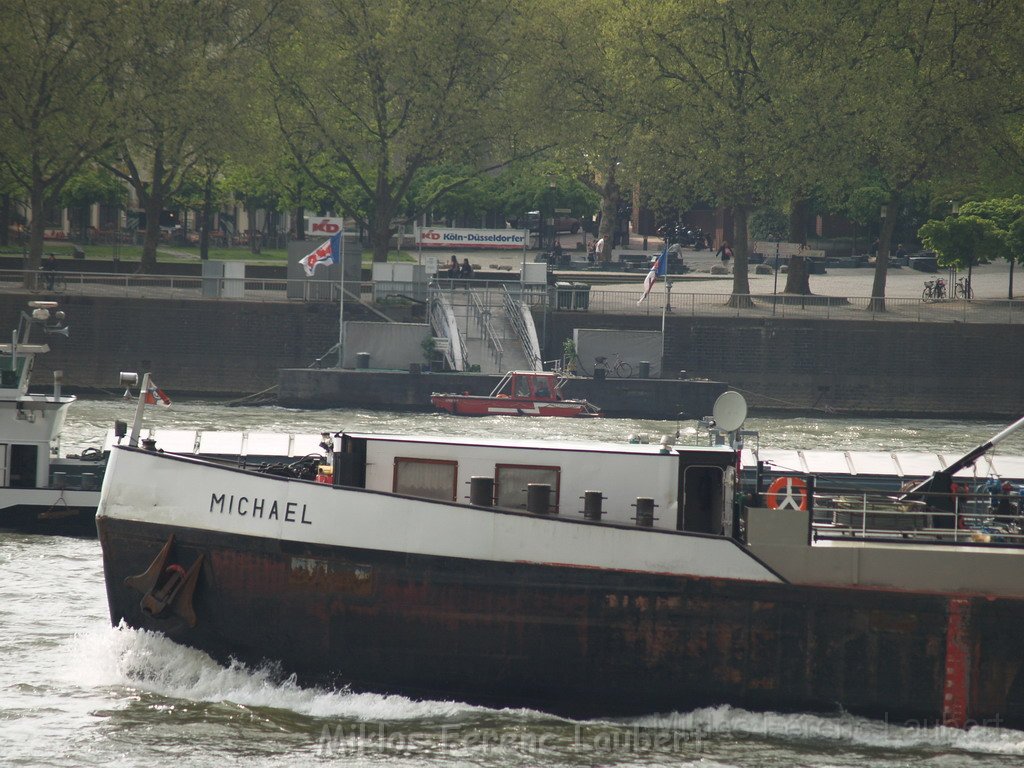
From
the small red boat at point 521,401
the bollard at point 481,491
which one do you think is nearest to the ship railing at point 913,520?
the bollard at point 481,491

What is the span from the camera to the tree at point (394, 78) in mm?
57781

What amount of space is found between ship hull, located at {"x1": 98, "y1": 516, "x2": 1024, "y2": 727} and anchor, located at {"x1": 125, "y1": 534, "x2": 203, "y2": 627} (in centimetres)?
111

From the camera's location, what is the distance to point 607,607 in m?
16.2

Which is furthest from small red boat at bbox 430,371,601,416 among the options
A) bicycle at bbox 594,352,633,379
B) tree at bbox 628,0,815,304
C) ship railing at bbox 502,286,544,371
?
tree at bbox 628,0,815,304

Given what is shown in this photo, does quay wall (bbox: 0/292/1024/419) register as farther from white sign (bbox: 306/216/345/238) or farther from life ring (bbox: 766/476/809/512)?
life ring (bbox: 766/476/809/512)

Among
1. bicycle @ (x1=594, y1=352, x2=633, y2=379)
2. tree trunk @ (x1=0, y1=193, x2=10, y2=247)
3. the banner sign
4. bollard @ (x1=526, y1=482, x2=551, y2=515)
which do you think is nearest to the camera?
bollard @ (x1=526, y1=482, x2=551, y2=515)

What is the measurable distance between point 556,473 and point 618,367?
33.6m

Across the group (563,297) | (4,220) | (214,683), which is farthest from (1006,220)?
(214,683)

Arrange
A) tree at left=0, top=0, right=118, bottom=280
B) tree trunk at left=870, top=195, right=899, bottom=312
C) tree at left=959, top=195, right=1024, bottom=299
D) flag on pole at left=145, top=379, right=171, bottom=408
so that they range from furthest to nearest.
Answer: tree at left=959, top=195, right=1024, bottom=299 → tree trunk at left=870, top=195, right=899, bottom=312 → tree at left=0, top=0, right=118, bottom=280 → flag on pole at left=145, top=379, right=171, bottom=408

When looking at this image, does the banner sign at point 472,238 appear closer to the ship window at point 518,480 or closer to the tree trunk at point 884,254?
the tree trunk at point 884,254

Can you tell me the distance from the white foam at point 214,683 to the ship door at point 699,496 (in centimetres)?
336

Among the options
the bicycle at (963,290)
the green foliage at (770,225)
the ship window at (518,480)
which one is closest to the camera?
the ship window at (518,480)

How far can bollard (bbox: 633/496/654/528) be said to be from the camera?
16812mm

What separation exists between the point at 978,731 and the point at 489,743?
542 centimetres
